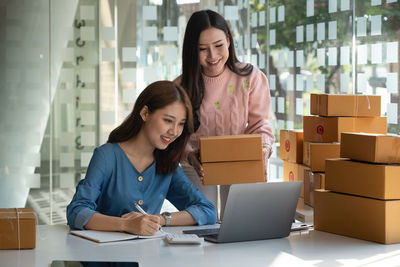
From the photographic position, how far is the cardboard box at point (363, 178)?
2.26 m

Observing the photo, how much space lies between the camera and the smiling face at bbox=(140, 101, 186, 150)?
244cm

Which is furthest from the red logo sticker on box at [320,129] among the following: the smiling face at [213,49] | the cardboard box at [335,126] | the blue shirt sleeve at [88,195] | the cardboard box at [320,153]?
the blue shirt sleeve at [88,195]

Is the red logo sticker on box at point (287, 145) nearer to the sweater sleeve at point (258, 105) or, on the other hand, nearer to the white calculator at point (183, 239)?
the sweater sleeve at point (258, 105)

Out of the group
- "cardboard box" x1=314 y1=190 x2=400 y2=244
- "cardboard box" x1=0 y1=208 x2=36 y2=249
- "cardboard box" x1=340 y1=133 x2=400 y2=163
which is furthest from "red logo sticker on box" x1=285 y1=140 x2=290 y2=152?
"cardboard box" x1=0 y1=208 x2=36 y2=249

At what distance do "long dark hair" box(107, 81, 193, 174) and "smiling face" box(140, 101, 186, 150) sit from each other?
0.8 inches

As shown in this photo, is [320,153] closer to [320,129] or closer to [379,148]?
[320,129]

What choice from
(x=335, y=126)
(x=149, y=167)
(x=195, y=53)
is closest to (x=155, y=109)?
(x=149, y=167)

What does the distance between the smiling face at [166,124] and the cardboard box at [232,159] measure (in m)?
0.16

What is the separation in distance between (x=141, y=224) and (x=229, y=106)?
3.08ft

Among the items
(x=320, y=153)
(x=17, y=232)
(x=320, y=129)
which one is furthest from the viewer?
(x=320, y=129)

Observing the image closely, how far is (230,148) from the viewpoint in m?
2.59

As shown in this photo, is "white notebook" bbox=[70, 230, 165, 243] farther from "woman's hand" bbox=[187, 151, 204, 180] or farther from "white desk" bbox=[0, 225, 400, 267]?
"woman's hand" bbox=[187, 151, 204, 180]

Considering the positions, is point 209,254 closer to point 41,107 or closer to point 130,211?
point 130,211

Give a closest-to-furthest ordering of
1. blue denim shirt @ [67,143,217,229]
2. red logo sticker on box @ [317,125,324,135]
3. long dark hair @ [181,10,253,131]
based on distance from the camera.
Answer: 1. blue denim shirt @ [67,143,217,229]
2. long dark hair @ [181,10,253,131]
3. red logo sticker on box @ [317,125,324,135]
